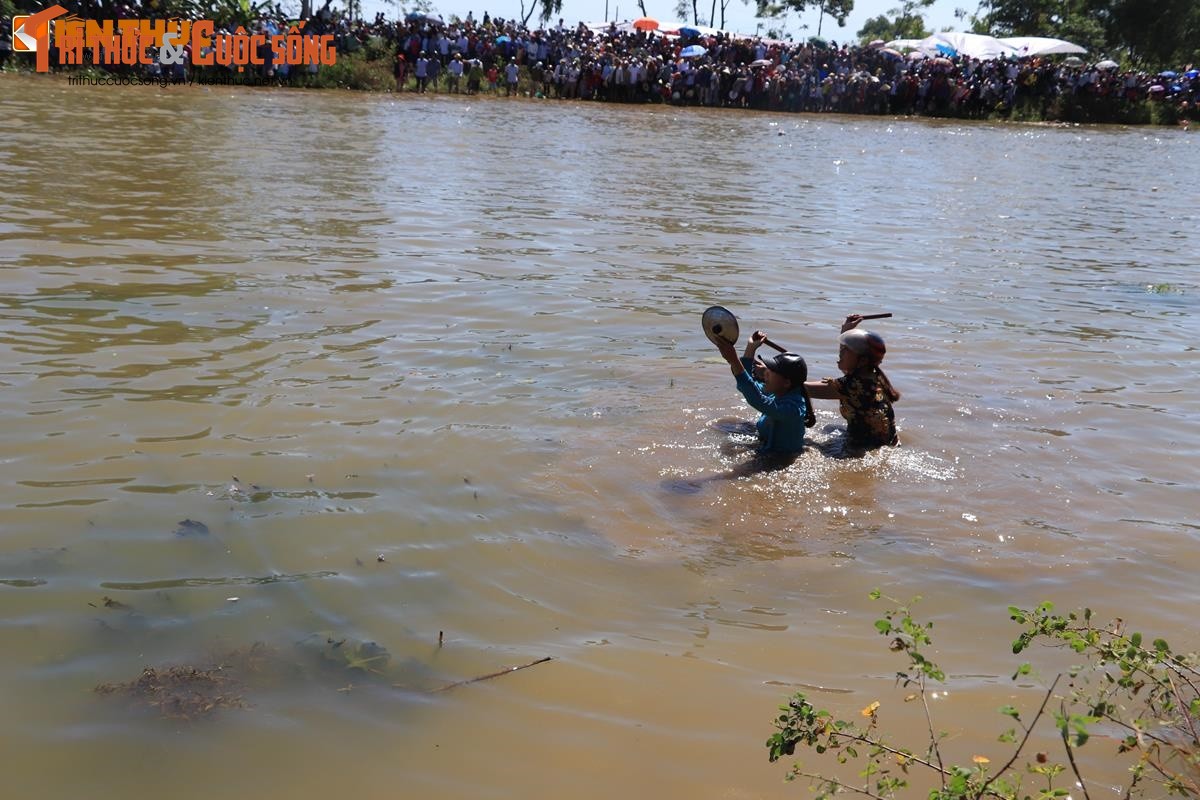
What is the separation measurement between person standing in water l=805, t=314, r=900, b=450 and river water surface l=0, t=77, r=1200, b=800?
15 cm

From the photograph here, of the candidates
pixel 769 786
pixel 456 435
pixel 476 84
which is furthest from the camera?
pixel 476 84

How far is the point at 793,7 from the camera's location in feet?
200

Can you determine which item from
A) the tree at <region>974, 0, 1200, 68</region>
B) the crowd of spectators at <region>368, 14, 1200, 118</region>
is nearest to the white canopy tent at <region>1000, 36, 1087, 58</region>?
the crowd of spectators at <region>368, 14, 1200, 118</region>

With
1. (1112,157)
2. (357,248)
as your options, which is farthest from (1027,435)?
(1112,157)

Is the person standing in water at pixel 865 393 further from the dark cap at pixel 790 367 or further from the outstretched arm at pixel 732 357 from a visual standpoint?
the outstretched arm at pixel 732 357

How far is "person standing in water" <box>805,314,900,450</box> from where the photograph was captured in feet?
18.8

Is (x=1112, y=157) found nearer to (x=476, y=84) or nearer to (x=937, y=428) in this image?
(x=476, y=84)

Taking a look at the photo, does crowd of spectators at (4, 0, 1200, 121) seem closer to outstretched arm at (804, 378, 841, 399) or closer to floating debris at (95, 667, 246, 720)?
outstretched arm at (804, 378, 841, 399)

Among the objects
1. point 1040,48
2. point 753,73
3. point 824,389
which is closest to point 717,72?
point 753,73

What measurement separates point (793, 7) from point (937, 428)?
59.8 meters

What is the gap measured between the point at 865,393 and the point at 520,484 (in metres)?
2.03

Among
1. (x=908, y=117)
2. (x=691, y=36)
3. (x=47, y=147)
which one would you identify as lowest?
(x=47, y=147)

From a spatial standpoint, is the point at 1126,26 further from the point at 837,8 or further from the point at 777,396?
the point at 777,396

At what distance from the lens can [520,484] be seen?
196 inches
